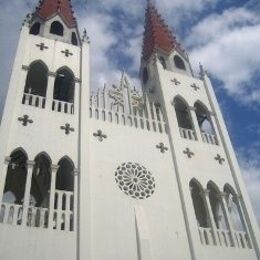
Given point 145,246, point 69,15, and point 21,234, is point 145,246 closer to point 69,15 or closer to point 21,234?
point 21,234

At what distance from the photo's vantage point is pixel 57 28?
1608 centimetres

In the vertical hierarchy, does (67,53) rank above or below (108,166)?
above

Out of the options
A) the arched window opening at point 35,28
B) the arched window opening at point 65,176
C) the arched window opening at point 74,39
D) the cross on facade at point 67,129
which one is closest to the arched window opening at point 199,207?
the arched window opening at point 65,176

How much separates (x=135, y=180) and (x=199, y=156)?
267 cm

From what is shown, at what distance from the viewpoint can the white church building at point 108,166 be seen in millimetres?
9883

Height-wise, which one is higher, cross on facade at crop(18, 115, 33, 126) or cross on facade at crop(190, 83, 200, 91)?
cross on facade at crop(190, 83, 200, 91)

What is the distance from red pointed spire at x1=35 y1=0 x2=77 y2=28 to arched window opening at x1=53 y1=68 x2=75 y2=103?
2.76 m

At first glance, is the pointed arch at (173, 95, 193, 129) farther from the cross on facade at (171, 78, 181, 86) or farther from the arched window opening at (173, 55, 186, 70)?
the arched window opening at (173, 55, 186, 70)

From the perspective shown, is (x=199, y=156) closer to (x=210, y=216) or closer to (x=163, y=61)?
(x=210, y=216)

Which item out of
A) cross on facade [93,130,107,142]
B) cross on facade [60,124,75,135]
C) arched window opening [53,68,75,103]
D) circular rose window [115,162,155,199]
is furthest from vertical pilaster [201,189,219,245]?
arched window opening [53,68,75,103]

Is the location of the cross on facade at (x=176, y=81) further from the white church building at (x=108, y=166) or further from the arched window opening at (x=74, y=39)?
the arched window opening at (x=74, y=39)

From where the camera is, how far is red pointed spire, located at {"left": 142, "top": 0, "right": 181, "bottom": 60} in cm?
1790

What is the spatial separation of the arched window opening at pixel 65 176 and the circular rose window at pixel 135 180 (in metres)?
1.22

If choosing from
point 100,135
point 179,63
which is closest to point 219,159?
point 100,135
